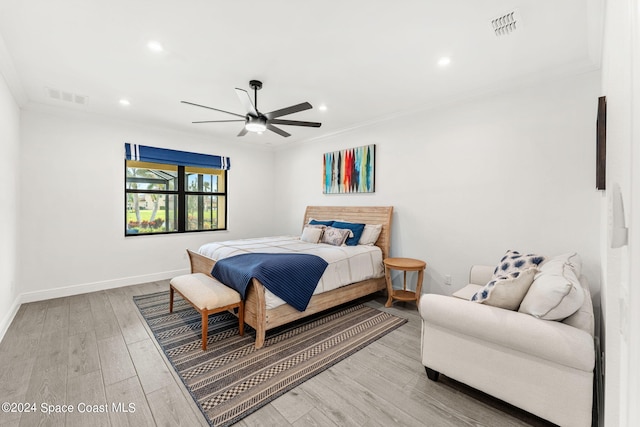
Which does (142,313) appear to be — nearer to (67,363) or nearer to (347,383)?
Result: (67,363)

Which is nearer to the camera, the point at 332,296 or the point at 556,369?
the point at 556,369

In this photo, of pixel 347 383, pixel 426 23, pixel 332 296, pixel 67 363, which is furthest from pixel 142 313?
pixel 426 23

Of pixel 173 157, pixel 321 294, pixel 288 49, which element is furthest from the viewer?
pixel 173 157

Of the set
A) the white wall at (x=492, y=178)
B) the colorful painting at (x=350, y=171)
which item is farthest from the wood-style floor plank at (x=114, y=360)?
the colorful painting at (x=350, y=171)

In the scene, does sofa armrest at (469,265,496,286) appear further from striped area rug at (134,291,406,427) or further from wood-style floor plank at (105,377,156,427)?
wood-style floor plank at (105,377,156,427)

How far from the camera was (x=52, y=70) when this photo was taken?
9.21ft

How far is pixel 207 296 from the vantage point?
2.58 metres

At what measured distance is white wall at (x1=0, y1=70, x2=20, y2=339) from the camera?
8.96ft

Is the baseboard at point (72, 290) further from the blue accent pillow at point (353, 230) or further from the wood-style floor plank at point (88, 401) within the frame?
the blue accent pillow at point (353, 230)

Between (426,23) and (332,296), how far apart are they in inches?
109

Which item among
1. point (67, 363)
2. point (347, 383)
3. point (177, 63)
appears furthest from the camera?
point (177, 63)

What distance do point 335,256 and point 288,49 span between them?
223 centimetres

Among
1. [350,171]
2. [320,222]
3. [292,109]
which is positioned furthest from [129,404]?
[350,171]

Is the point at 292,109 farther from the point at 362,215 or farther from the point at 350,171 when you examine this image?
the point at 362,215
